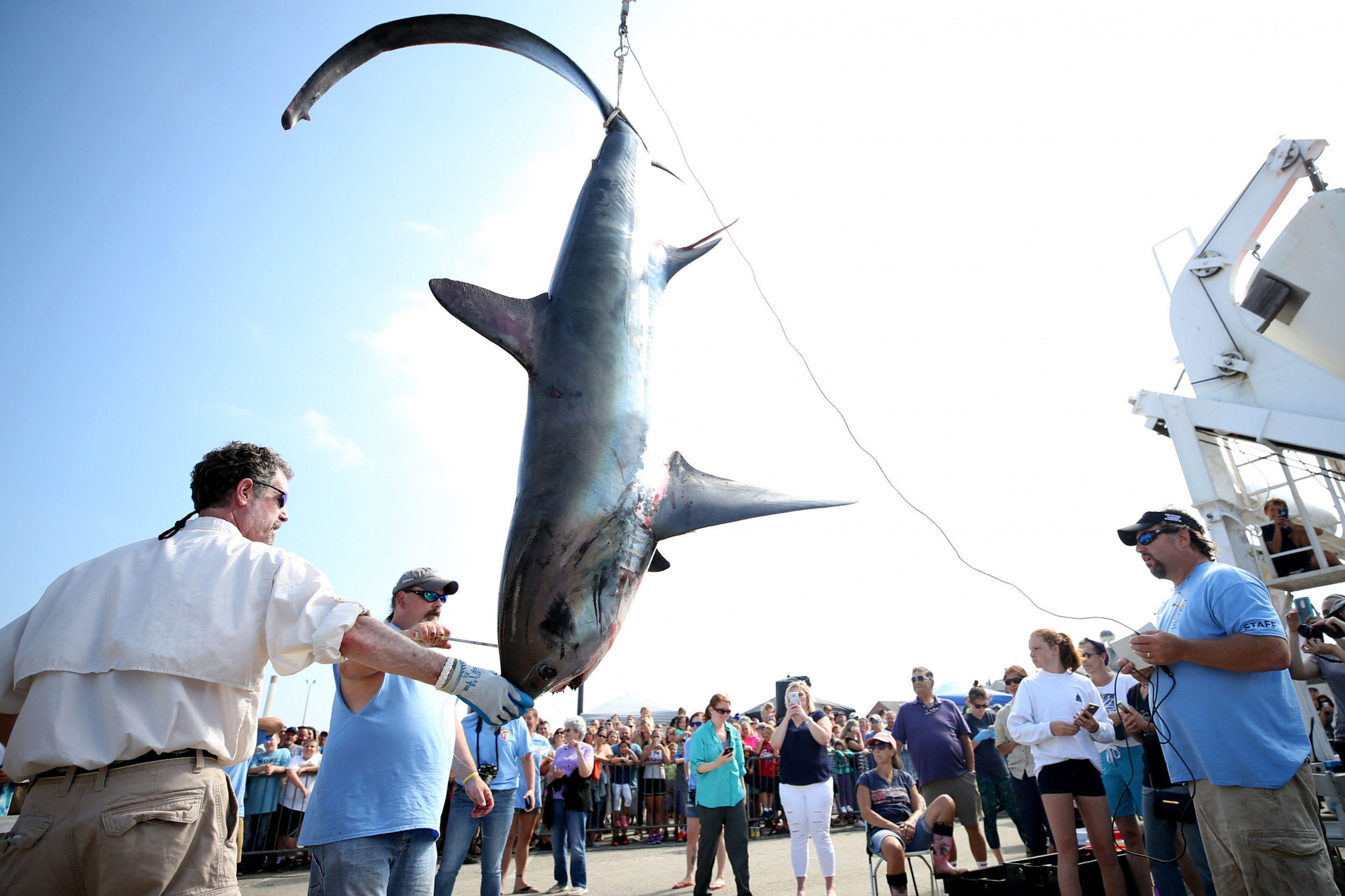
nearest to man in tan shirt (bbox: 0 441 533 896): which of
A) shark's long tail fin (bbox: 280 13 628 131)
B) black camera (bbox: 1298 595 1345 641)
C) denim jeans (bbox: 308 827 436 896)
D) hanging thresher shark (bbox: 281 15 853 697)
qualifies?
hanging thresher shark (bbox: 281 15 853 697)

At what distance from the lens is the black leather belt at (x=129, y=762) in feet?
5.26

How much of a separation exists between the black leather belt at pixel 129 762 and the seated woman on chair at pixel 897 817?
4.39 meters

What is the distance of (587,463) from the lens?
181 centimetres

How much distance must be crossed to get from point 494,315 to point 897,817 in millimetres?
4862

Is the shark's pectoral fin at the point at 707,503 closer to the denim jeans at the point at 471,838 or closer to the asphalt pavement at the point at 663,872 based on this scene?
the denim jeans at the point at 471,838

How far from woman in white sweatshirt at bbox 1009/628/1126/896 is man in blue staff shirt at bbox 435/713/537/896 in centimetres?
320

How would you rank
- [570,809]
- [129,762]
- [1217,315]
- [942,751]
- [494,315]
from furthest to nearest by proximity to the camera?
[1217,315], [570,809], [942,751], [494,315], [129,762]

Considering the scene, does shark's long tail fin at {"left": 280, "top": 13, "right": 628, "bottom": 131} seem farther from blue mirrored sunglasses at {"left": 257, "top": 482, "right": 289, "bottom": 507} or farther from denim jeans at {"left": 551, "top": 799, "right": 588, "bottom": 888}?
denim jeans at {"left": 551, "top": 799, "right": 588, "bottom": 888}

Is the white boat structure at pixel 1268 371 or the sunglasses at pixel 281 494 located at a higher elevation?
the white boat structure at pixel 1268 371

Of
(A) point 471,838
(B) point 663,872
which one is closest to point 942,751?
(B) point 663,872

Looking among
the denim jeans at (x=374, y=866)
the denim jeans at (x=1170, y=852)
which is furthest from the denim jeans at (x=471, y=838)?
the denim jeans at (x=1170, y=852)

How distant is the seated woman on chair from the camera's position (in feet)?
15.3

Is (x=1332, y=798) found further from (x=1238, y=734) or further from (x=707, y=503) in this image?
(x=707, y=503)

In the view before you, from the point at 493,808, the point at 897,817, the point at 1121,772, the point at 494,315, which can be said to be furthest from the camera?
the point at 897,817
